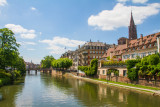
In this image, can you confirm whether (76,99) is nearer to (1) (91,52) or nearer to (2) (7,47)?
(2) (7,47)

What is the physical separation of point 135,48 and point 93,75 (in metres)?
23.0

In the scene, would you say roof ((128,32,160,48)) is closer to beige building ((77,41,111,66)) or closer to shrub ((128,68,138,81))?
shrub ((128,68,138,81))

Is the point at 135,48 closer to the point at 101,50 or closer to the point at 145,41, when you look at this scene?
the point at 145,41

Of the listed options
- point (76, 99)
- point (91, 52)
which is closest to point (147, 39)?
point (76, 99)

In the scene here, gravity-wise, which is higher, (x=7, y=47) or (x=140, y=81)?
(x=7, y=47)

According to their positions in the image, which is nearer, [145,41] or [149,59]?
[149,59]

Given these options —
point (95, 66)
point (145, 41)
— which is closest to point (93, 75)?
point (95, 66)

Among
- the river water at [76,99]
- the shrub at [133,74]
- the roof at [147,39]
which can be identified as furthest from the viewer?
the roof at [147,39]

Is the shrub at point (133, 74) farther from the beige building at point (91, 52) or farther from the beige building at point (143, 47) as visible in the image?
the beige building at point (91, 52)

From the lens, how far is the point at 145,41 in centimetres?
6056

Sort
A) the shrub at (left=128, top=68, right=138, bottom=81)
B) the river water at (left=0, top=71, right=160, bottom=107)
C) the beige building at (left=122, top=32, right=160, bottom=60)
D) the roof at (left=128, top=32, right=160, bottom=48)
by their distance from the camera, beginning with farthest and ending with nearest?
the roof at (left=128, top=32, right=160, bottom=48) → the beige building at (left=122, top=32, right=160, bottom=60) → the shrub at (left=128, top=68, right=138, bottom=81) → the river water at (left=0, top=71, right=160, bottom=107)

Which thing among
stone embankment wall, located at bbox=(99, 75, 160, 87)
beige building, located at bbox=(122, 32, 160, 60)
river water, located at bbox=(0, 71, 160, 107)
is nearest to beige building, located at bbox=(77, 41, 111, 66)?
beige building, located at bbox=(122, 32, 160, 60)

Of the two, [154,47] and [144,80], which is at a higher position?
[154,47]

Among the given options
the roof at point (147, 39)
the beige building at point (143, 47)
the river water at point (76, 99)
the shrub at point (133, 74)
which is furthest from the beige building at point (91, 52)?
the river water at point (76, 99)
